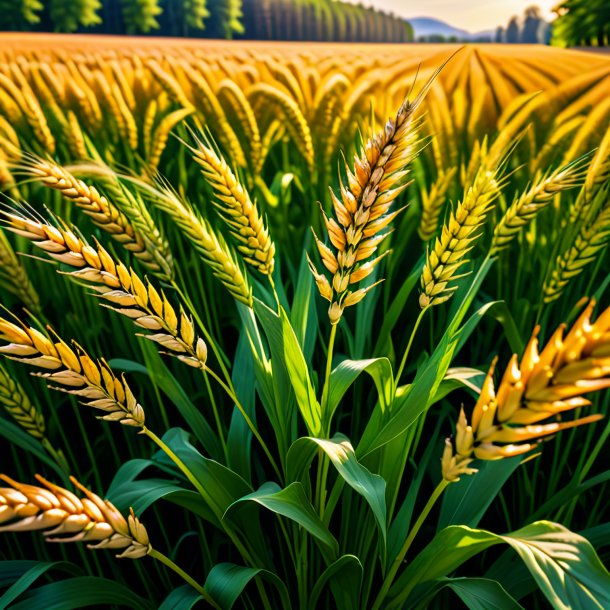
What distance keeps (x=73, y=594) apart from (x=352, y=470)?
32 cm

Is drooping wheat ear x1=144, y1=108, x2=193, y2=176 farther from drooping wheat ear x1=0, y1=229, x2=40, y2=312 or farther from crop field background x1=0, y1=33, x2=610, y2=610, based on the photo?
drooping wheat ear x1=0, y1=229, x2=40, y2=312

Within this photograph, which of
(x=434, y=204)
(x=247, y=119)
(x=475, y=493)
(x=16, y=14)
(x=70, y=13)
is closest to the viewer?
(x=475, y=493)

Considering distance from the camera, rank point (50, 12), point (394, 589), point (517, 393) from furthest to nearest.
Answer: point (50, 12)
point (394, 589)
point (517, 393)

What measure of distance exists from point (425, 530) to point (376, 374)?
1.02 feet

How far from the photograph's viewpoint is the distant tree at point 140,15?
16911 mm

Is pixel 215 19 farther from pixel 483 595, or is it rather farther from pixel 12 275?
pixel 483 595

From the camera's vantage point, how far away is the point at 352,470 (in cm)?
48

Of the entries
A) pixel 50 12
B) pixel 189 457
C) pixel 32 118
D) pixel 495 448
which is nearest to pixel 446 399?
pixel 189 457

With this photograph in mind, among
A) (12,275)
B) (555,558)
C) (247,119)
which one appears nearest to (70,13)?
(247,119)

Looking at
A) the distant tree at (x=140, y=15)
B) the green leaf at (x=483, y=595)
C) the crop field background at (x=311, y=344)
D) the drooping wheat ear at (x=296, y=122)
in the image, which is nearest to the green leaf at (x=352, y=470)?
the crop field background at (x=311, y=344)

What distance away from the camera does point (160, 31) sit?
1772 centimetres

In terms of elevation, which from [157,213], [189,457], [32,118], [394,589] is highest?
[32,118]

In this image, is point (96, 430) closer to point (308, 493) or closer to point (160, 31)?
point (308, 493)

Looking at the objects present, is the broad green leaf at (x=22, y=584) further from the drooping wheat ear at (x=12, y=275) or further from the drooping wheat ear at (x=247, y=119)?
the drooping wheat ear at (x=247, y=119)
